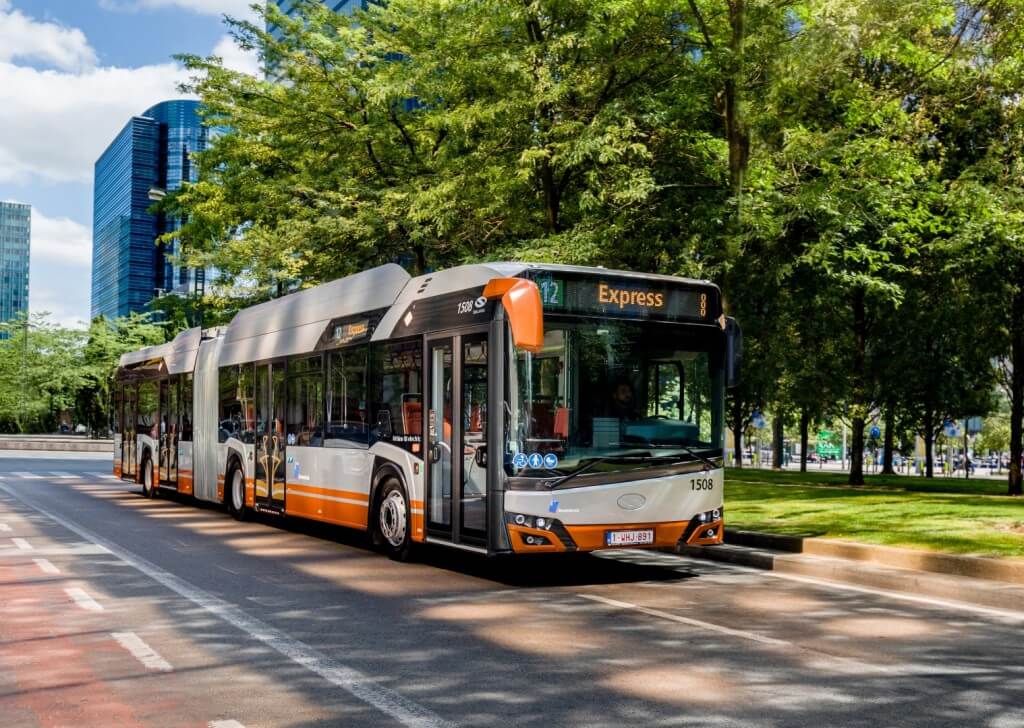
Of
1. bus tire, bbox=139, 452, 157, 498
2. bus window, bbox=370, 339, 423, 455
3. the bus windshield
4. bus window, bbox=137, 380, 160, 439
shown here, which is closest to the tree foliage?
bus window, bbox=137, 380, 160, 439

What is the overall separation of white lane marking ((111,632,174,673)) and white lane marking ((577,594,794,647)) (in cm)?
396

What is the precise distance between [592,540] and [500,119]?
406 inches

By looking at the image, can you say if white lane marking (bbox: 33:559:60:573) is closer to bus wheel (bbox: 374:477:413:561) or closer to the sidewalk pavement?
bus wheel (bbox: 374:477:413:561)

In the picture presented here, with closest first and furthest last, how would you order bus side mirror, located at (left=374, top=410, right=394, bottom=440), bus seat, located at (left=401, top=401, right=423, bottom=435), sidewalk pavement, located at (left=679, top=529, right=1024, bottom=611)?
1. sidewalk pavement, located at (left=679, top=529, right=1024, bottom=611)
2. bus seat, located at (left=401, top=401, right=423, bottom=435)
3. bus side mirror, located at (left=374, top=410, right=394, bottom=440)

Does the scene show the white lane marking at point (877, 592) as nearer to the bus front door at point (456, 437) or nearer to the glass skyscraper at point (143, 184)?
the bus front door at point (456, 437)

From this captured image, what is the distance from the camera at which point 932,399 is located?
34.9 m

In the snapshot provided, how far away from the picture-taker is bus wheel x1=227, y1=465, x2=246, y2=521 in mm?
18609

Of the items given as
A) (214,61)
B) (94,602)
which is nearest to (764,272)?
(94,602)

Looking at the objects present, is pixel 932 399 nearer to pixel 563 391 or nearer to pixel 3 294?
pixel 563 391

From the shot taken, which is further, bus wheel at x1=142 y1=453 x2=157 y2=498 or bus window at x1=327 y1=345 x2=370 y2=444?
bus wheel at x1=142 y1=453 x2=157 y2=498

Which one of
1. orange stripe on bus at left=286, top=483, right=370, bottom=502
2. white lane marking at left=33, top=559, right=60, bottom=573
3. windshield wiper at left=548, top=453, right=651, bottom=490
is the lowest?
white lane marking at left=33, top=559, right=60, bottom=573

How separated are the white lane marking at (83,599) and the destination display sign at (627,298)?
4.86 meters

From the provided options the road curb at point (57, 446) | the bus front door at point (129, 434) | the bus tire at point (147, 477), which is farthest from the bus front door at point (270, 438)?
the road curb at point (57, 446)

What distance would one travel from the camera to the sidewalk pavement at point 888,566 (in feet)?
34.3
